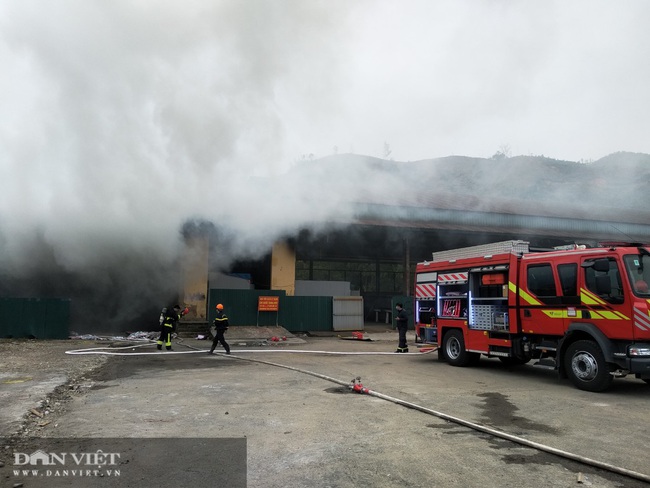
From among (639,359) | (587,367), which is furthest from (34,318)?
(639,359)

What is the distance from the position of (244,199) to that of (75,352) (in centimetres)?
654

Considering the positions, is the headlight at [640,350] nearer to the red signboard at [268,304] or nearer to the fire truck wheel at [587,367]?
the fire truck wheel at [587,367]

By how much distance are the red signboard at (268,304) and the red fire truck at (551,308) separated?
783 cm

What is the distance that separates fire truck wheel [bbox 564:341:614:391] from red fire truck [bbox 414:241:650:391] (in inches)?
0.5

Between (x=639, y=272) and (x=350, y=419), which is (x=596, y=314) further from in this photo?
(x=350, y=419)

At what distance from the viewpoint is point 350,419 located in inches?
183

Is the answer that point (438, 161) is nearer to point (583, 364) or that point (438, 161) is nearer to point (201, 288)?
point (201, 288)

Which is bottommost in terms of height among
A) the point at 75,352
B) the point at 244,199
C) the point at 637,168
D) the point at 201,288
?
the point at 75,352

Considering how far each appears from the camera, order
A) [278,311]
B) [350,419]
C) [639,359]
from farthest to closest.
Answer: [278,311]
[639,359]
[350,419]

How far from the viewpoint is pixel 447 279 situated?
928cm

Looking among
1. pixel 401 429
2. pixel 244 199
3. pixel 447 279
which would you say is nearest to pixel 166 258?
pixel 244 199

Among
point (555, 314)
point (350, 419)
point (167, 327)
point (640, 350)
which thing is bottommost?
point (350, 419)

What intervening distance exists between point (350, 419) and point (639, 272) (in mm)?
4715

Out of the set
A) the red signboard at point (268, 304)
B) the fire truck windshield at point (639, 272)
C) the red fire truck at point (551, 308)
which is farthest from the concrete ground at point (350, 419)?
the red signboard at point (268, 304)
